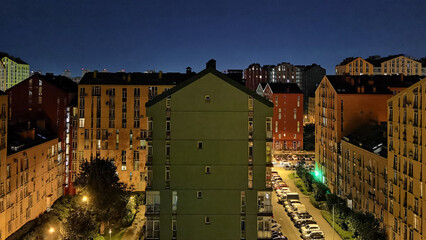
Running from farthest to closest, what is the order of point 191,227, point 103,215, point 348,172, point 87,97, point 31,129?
point 87,97, point 348,172, point 31,129, point 103,215, point 191,227

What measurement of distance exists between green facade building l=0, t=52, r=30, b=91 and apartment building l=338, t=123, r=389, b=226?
119 m

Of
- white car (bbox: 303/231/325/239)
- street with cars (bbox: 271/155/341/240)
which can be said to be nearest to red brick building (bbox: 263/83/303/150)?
street with cars (bbox: 271/155/341/240)

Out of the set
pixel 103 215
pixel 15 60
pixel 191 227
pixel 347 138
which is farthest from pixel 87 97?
pixel 15 60

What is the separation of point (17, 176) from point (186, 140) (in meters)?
18.4

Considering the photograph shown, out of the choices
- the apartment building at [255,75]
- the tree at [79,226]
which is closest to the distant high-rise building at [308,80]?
the apartment building at [255,75]

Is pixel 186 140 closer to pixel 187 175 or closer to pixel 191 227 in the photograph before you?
pixel 187 175

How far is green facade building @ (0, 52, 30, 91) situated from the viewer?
125 m

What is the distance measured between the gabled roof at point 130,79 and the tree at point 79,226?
2156 cm

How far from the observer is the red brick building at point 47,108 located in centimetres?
4528

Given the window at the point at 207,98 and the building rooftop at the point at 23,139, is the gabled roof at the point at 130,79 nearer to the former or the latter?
the building rooftop at the point at 23,139

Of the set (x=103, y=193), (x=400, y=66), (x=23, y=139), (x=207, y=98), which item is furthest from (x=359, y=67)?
(x=23, y=139)

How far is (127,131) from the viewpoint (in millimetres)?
46281

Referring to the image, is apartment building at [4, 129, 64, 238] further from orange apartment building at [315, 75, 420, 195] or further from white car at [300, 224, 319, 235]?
orange apartment building at [315, 75, 420, 195]

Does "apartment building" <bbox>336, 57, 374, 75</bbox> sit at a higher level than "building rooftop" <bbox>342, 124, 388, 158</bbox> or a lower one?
higher
